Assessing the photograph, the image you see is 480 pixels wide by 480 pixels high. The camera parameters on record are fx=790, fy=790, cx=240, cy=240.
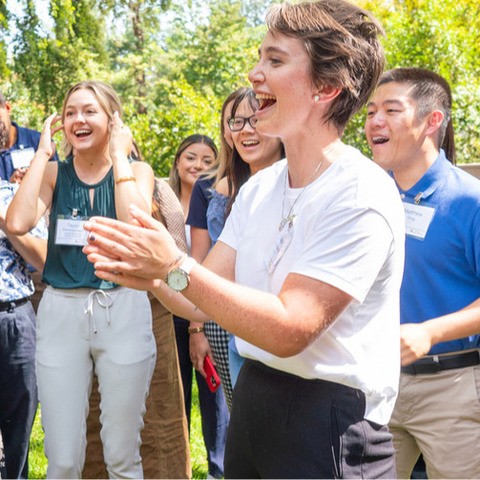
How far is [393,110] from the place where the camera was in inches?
130

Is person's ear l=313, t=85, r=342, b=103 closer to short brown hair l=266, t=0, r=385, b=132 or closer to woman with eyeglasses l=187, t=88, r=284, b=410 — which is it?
short brown hair l=266, t=0, r=385, b=132

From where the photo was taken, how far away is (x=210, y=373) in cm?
425

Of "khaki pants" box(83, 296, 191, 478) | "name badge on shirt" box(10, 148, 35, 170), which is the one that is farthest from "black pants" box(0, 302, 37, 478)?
"name badge on shirt" box(10, 148, 35, 170)

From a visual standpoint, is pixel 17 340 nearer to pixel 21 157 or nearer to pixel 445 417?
pixel 21 157

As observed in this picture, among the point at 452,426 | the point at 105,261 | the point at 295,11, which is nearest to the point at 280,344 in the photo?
the point at 105,261

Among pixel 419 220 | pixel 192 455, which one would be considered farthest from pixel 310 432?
pixel 192 455

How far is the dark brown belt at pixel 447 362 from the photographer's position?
3051 millimetres

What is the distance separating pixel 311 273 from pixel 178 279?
303 millimetres

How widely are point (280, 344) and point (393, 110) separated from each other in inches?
70.6

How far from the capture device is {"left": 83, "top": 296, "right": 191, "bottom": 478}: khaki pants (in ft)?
14.3

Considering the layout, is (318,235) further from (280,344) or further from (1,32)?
(1,32)

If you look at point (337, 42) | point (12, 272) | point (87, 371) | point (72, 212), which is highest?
point (337, 42)

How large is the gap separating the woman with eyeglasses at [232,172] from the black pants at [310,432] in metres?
1.67

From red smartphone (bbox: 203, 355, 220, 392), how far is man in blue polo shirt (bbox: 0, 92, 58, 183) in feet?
5.47
